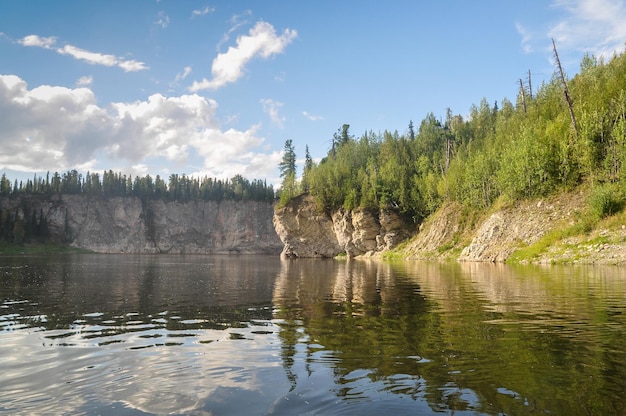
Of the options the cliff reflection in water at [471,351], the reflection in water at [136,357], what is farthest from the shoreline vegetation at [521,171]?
the reflection in water at [136,357]

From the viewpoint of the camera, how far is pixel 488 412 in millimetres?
7832

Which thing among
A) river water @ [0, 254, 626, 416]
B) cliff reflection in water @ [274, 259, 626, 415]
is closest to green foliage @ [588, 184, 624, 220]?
cliff reflection in water @ [274, 259, 626, 415]

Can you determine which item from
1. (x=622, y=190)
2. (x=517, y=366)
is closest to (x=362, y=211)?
(x=622, y=190)

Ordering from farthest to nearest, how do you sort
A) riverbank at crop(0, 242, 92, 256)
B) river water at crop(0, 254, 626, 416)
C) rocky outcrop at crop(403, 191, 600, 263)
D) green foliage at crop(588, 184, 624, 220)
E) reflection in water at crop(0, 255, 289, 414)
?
1. riverbank at crop(0, 242, 92, 256)
2. rocky outcrop at crop(403, 191, 600, 263)
3. green foliage at crop(588, 184, 624, 220)
4. reflection in water at crop(0, 255, 289, 414)
5. river water at crop(0, 254, 626, 416)

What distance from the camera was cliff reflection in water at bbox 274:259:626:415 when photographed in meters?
8.62

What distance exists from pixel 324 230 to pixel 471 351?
138184 millimetres

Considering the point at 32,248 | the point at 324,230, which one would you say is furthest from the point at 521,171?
the point at 32,248

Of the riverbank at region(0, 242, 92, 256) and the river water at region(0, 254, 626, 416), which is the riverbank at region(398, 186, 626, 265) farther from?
the riverbank at region(0, 242, 92, 256)

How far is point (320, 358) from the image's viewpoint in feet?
39.1

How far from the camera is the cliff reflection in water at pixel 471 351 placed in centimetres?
862

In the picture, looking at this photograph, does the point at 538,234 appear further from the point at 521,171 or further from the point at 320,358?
the point at 320,358

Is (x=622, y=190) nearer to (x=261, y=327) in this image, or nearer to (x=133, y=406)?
(x=261, y=327)

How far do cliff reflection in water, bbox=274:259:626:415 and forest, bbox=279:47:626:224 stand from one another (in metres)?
48.2

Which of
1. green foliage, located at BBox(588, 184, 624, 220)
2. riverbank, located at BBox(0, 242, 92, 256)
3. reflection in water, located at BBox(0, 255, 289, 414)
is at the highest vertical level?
green foliage, located at BBox(588, 184, 624, 220)
